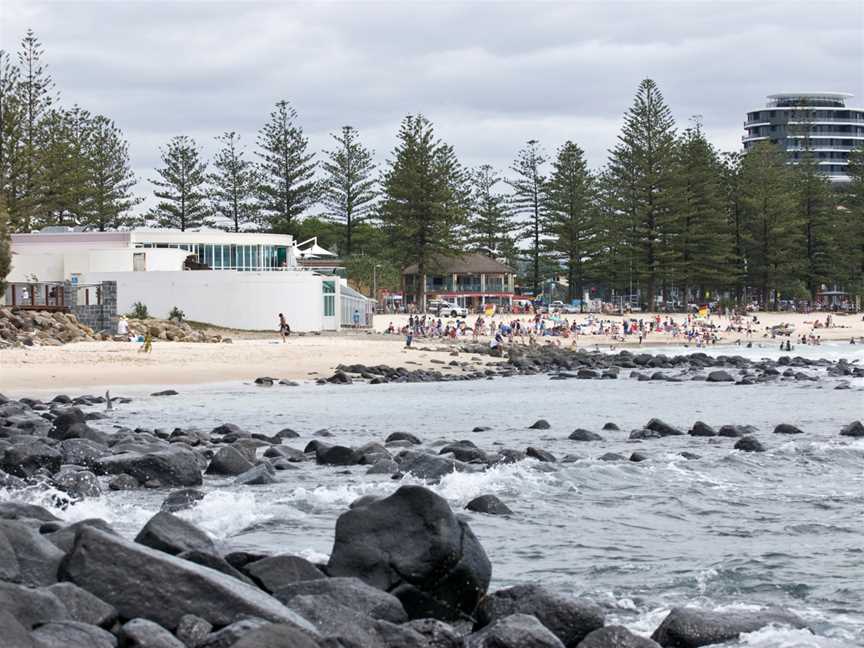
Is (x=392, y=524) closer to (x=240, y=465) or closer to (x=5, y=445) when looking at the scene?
(x=240, y=465)

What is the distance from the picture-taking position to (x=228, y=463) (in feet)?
38.1

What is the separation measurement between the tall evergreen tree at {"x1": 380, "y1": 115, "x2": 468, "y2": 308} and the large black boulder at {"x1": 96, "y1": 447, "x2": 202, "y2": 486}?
47.2 m

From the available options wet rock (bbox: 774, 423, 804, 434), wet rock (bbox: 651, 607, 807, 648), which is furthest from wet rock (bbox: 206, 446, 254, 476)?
wet rock (bbox: 774, 423, 804, 434)

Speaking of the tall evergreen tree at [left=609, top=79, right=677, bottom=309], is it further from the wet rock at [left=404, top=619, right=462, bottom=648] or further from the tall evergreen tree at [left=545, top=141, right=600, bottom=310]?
the wet rock at [left=404, top=619, right=462, bottom=648]

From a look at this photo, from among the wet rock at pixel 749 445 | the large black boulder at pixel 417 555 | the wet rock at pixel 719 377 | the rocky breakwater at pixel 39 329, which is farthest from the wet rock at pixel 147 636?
the rocky breakwater at pixel 39 329

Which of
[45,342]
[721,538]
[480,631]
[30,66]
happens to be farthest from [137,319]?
[480,631]

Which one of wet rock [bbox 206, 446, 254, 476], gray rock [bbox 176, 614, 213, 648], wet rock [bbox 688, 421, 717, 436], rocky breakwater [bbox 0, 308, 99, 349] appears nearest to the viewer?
gray rock [bbox 176, 614, 213, 648]

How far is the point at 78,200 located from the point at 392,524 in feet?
181

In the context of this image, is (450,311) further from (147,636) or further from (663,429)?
(147,636)

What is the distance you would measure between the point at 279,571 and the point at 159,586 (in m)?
0.91

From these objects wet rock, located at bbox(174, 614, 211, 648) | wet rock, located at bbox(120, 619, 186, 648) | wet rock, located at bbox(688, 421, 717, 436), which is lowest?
wet rock, located at bbox(688, 421, 717, 436)

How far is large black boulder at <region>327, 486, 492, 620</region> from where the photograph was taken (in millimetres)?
6418

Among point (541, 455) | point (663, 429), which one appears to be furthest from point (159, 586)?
point (663, 429)

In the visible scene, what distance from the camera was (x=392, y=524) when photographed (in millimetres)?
6664
